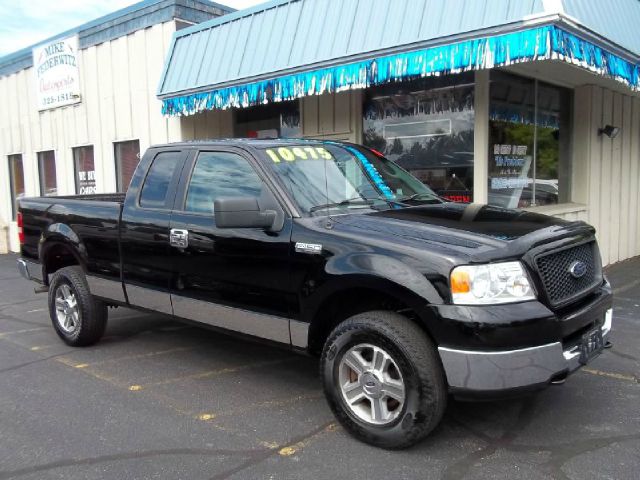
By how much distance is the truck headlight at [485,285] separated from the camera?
3.10m

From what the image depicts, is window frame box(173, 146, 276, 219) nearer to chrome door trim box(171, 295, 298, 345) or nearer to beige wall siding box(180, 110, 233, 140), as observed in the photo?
chrome door trim box(171, 295, 298, 345)

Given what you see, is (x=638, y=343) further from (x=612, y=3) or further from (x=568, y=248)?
(x=612, y=3)

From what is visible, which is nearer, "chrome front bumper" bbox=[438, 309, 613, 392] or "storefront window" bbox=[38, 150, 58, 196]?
"chrome front bumper" bbox=[438, 309, 613, 392]

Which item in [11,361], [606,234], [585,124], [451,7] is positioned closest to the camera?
[11,361]

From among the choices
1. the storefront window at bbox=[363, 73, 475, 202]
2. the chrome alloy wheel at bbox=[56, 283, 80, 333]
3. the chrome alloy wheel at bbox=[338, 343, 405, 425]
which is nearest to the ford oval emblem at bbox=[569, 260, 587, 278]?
the chrome alloy wheel at bbox=[338, 343, 405, 425]

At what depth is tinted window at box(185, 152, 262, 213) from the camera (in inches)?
166

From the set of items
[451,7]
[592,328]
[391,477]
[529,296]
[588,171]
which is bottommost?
[391,477]

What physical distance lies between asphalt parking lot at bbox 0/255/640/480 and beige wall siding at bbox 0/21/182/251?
6.42 m

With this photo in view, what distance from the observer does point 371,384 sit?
342 cm

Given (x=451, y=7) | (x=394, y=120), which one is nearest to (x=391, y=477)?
(x=451, y=7)

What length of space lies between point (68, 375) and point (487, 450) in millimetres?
3476

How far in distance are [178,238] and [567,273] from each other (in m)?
2.75

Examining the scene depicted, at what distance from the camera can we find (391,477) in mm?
3137

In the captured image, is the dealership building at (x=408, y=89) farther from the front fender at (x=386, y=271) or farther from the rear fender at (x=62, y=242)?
the rear fender at (x=62, y=242)
